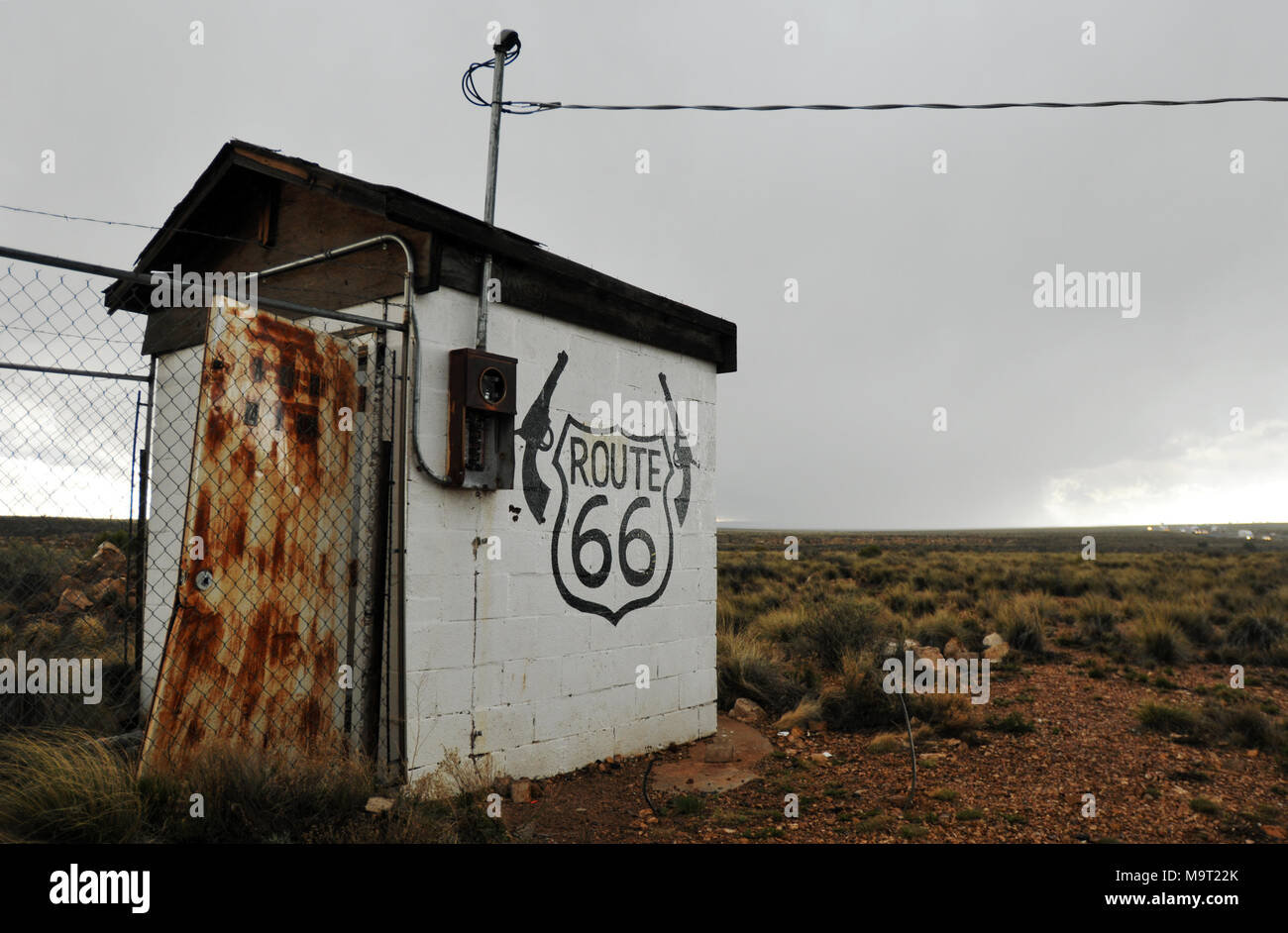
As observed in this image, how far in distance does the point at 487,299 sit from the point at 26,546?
513 inches

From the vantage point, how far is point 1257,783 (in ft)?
19.8

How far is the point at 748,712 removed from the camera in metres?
8.06

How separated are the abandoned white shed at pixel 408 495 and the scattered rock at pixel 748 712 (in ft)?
3.27

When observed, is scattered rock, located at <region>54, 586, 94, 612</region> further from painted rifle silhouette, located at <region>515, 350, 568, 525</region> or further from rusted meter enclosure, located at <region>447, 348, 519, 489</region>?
rusted meter enclosure, located at <region>447, 348, 519, 489</region>

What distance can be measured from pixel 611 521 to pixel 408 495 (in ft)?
6.54

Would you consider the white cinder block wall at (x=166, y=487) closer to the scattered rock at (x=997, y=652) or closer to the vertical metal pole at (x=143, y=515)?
the vertical metal pole at (x=143, y=515)

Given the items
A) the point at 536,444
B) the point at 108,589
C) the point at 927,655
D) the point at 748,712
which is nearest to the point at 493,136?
the point at 536,444

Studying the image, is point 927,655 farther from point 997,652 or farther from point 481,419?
point 481,419

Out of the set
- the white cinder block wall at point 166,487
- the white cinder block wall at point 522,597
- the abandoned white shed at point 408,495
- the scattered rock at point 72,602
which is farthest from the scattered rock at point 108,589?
the abandoned white shed at point 408,495

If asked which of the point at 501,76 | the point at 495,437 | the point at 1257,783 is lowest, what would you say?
the point at 1257,783

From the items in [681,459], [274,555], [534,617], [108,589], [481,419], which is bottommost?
[108,589]
